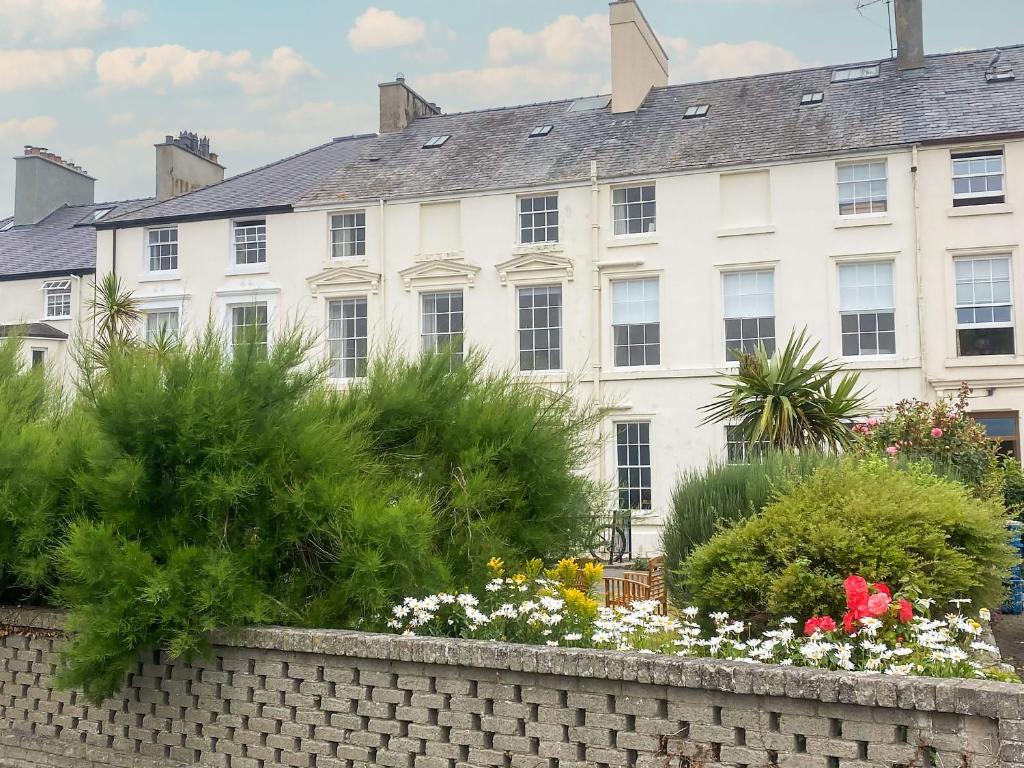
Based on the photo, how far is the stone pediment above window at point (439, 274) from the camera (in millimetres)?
25219

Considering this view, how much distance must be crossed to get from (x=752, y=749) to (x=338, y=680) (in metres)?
2.52

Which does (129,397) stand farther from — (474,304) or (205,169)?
(205,169)

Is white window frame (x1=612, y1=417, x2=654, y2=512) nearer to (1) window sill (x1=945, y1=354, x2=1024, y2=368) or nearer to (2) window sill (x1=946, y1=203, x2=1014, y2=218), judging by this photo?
(1) window sill (x1=945, y1=354, x2=1024, y2=368)

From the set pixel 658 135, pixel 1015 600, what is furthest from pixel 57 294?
pixel 1015 600

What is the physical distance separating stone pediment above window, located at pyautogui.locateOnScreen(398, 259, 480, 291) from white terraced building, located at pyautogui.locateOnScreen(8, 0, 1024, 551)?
0.18 feet

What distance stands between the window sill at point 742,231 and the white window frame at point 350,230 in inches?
353

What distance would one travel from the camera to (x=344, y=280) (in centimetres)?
2614

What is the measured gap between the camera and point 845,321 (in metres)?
22.5

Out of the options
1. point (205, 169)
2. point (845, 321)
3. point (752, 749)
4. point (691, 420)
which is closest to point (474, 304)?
point (691, 420)

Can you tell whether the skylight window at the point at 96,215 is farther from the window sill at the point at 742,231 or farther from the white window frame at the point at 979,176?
the white window frame at the point at 979,176

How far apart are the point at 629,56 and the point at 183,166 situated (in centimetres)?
1489

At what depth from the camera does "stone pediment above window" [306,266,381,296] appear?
84.8 feet

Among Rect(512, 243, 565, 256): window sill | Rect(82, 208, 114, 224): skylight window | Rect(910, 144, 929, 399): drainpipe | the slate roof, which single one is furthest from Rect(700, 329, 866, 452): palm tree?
Rect(82, 208, 114, 224): skylight window

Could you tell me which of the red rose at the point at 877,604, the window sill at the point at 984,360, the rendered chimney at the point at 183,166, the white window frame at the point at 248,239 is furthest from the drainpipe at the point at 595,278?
the red rose at the point at 877,604
